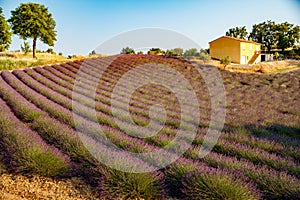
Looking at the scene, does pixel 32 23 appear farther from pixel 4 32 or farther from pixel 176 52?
pixel 176 52

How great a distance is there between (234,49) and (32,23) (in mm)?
25918

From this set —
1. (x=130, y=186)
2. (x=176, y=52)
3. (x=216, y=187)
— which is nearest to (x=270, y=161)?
(x=216, y=187)

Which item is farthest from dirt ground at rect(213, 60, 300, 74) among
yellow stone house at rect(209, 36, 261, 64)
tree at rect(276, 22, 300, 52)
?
tree at rect(276, 22, 300, 52)

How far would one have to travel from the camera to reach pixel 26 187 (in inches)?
119

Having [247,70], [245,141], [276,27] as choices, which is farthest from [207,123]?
[276,27]

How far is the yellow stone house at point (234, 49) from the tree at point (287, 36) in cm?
887

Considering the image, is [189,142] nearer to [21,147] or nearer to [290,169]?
[290,169]

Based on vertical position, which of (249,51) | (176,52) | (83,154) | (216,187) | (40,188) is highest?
(249,51)

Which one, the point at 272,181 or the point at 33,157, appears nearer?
the point at 272,181

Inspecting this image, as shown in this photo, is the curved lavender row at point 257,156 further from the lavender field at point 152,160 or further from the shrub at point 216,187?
the shrub at point 216,187

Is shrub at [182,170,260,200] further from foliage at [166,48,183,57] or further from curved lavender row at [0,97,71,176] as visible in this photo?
foliage at [166,48,183,57]

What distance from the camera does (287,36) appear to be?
45844 millimetres

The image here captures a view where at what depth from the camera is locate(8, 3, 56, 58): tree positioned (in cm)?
3259

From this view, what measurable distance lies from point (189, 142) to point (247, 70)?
22713 mm
